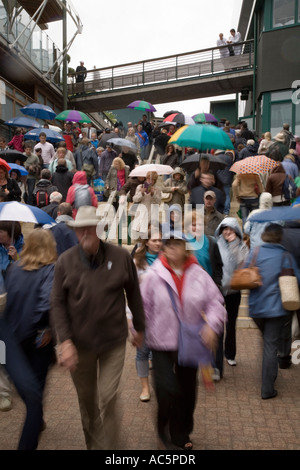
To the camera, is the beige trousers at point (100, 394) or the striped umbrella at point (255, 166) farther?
the striped umbrella at point (255, 166)

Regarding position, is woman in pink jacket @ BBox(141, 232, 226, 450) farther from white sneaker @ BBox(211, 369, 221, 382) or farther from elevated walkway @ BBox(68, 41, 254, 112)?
elevated walkway @ BBox(68, 41, 254, 112)

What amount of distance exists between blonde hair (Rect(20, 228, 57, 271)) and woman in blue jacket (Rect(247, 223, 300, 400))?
235 cm

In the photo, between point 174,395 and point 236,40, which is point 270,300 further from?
point 236,40

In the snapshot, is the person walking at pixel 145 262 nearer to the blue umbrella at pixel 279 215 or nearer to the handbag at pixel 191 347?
the blue umbrella at pixel 279 215

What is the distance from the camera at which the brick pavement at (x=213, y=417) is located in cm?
478

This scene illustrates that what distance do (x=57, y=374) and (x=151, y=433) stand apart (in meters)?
2.01

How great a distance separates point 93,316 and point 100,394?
1.90 feet

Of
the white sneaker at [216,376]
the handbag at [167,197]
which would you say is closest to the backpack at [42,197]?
the handbag at [167,197]

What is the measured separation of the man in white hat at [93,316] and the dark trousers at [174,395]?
394 millimetres

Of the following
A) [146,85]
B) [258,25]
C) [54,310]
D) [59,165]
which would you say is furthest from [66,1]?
[54,310]

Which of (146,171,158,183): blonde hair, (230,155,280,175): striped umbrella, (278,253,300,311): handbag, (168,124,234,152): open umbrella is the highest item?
(168,124,234,152): open umbrella

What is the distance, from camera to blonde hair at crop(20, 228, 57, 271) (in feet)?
14.4

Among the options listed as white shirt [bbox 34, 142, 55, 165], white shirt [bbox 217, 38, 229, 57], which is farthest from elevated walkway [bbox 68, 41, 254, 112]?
white shirt [bbox 34, 142, 55, 165]

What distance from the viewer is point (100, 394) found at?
390cm
